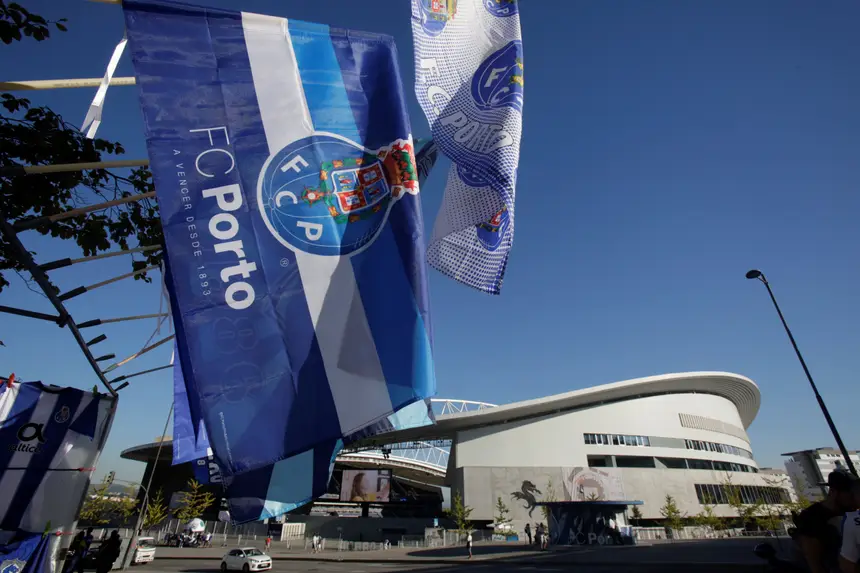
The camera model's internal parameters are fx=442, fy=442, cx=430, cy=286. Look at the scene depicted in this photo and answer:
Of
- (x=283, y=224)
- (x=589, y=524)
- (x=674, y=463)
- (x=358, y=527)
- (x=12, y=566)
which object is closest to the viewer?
(x=283, y=224)

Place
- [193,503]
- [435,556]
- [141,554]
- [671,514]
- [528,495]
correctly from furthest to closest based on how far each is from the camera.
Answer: [528,495] → [671,514] → [193,503] → [435,556] → [141,554]

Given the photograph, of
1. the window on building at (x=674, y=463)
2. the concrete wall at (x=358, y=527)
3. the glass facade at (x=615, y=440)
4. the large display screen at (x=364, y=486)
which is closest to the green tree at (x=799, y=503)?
the window on building at (x=674, y=463)

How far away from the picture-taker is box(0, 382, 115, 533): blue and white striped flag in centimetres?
664

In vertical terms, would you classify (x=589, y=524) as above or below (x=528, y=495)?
below

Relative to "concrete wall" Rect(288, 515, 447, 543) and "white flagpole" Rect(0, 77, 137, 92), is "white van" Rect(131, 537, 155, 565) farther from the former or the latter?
"concrete wall" Rect(288, 515, 447, 543)

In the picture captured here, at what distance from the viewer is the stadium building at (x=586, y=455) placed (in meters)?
50.3

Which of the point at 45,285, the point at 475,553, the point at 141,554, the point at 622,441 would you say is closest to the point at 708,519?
the point at 622,441

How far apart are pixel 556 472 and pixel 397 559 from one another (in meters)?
30.8

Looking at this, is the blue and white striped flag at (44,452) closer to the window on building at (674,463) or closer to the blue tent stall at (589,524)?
the blue tent stall at (589,524)

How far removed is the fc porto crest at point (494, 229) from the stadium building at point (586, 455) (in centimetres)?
4795

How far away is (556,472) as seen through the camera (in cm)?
5125

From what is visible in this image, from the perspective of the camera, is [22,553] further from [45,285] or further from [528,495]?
[528,495]

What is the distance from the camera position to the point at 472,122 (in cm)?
575

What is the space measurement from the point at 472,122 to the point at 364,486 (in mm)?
55065
